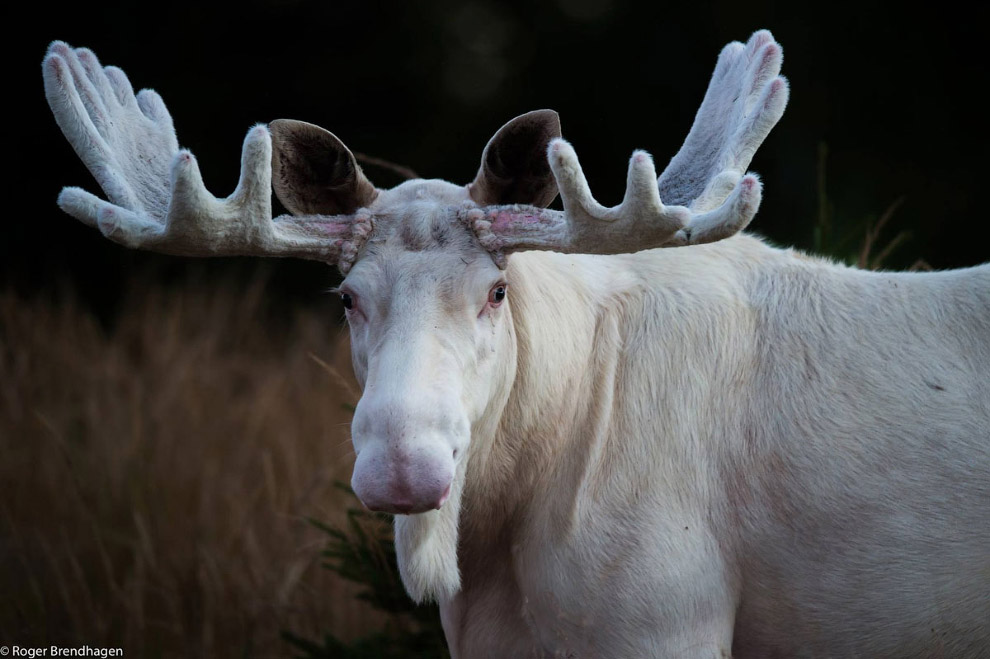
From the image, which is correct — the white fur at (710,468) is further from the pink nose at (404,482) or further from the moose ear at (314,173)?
the pink nose at (404,482)

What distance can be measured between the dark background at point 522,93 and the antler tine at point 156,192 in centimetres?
591

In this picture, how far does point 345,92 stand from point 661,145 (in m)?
2.99

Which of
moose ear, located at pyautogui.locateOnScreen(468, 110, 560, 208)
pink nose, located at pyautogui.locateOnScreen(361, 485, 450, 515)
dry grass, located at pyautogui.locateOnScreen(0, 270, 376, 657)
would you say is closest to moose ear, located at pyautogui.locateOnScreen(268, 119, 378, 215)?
moose ear, located at pyautogui.locateOnScreen(468, 110, 560, 208)

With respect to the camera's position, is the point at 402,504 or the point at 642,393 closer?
the point at 402,504

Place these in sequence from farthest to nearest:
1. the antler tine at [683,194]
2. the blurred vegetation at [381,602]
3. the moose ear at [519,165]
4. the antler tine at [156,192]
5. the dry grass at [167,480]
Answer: the dry grass at [167,480] → the blurred vegetation at [381,602] → the moose ear at [519,165] → the antler tine at [156,192] → the antler tine at [683,194]

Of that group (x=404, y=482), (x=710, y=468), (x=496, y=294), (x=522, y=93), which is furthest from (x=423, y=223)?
(x=522, y=93)

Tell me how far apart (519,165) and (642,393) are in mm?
712

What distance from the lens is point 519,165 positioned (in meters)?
2.77

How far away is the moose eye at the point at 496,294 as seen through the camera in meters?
2.61

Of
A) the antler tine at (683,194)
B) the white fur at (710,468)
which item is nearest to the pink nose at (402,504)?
the white fur at (710,468)

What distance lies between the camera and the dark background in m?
9.04

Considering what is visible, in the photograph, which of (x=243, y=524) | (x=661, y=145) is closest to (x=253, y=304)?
(x=243, y=524)

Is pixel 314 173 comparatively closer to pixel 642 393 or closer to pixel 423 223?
pixel 423 223

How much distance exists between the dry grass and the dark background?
4.89ft
